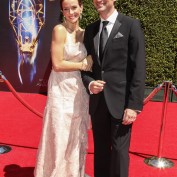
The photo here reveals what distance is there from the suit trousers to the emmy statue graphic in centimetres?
507

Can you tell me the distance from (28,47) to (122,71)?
5431mm

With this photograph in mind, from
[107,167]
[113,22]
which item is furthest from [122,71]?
[107,167]

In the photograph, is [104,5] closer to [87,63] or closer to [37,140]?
[87,63]

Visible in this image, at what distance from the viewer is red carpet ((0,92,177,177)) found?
12.6ft

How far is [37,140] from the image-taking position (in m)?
4.87

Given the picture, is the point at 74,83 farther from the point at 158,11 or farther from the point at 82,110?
the point at 158,11

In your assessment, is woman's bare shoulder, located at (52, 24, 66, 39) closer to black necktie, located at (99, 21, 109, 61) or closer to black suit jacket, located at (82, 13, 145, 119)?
black suit jacket, located at (82, 13, 145, 119)

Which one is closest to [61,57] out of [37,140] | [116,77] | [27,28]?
[116,77]

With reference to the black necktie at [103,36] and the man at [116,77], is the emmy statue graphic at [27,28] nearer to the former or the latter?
the man at [116,77]

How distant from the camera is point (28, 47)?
7.82 meters

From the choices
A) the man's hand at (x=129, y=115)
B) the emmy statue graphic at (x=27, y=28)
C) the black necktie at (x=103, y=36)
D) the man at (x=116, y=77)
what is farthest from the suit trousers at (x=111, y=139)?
the emmy statue graphic at (x=27, y=28)

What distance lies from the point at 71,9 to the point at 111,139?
1153mm

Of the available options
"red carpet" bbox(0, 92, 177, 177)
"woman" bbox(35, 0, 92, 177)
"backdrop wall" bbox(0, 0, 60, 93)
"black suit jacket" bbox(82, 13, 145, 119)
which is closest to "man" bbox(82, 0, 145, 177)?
"black suit jacket" bbox(82, 13, 145, 119)

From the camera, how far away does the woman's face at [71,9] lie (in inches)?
113
